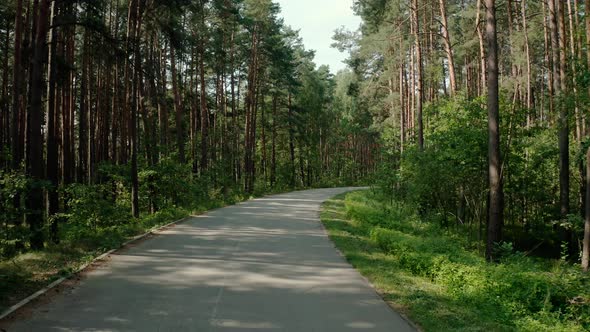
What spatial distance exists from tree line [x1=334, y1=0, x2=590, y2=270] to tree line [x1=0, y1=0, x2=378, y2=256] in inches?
397

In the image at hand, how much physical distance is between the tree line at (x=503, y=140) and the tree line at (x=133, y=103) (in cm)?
1010

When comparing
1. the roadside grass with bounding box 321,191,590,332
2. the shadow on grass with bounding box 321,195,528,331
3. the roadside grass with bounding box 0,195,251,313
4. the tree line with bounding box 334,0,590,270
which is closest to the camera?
Answer: the shadow on grass with bounding box 321,195,528,331

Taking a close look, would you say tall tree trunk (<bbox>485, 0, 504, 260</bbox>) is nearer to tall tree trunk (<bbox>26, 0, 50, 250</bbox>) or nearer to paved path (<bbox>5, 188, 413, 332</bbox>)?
paved path (<bbox>5, 188, 413, 332</bbox>)

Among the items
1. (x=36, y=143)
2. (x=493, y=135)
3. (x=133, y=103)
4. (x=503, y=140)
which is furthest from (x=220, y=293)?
(x=503, y=140)

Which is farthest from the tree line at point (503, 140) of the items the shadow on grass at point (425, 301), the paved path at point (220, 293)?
the paved path at point (220, 293)

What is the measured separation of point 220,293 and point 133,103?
37.9 ft

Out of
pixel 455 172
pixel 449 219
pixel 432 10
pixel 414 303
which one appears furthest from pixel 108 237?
pixel 432 10

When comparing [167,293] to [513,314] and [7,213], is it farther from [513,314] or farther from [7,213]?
[513,314]

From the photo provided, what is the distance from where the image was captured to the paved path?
5863mm

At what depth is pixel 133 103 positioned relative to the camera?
16719 mm

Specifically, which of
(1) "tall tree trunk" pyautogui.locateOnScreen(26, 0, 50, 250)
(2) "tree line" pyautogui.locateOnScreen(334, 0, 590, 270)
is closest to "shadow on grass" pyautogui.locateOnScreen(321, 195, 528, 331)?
(2) "tree line" pyautogui.locateOnScreen(334, 0, 590, 270)

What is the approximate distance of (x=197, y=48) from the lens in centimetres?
2662

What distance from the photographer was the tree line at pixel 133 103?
38.5 ft

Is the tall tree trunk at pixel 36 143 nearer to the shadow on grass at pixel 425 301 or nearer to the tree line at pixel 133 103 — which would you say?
the tree line at pixel 133 103
